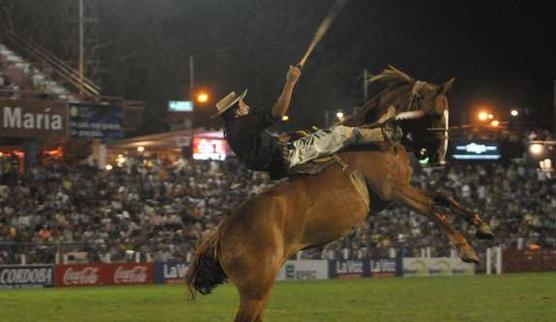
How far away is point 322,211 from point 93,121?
24368 millimetres

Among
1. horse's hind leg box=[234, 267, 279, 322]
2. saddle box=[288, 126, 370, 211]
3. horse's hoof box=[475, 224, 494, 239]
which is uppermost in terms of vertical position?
saddle box=[288, 126, 370, 211]

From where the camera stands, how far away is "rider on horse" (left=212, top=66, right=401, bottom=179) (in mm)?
9562

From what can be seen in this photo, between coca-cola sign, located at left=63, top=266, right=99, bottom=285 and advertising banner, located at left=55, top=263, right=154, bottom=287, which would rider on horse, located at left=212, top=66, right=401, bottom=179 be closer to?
advertising banner, located at left=55, top=263, right=154, bottom=287

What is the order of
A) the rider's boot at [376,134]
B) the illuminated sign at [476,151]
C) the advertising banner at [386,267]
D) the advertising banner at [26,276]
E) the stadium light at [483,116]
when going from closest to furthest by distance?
1. the rider's boot at [376,134]
2. the advertising banner at [26,276]
3. the advertising banner at [386,267]
4. the illuminated sign at [476,151]
5. the stadium light at [483,116]

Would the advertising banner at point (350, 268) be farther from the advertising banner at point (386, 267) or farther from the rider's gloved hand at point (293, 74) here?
the rider's gloved hand at point (293, 74)

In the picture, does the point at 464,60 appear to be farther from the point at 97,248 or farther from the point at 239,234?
the point at 239,234

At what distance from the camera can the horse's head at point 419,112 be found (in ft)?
32.3

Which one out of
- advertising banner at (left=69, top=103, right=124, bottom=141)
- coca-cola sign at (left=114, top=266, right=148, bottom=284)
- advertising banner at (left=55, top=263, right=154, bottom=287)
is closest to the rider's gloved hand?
advertising banner at (left=55, top=263, right=154, bottom=287)

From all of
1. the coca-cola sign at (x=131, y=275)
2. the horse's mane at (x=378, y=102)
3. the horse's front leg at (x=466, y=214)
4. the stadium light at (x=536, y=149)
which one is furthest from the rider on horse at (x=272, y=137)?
the stadium light at (x=536, y=149)

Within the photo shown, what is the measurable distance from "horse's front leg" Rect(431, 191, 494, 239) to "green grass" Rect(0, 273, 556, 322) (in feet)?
17.5

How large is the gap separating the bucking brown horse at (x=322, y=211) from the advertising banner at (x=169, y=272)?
767 inches

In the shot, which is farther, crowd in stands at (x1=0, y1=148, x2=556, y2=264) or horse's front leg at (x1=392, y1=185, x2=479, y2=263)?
crowd in stands at (x1=0, y1=148, x2=556, y2=264)

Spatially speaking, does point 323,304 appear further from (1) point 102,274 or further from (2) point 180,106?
(2) point 180,106

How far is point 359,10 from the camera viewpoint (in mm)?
57688
